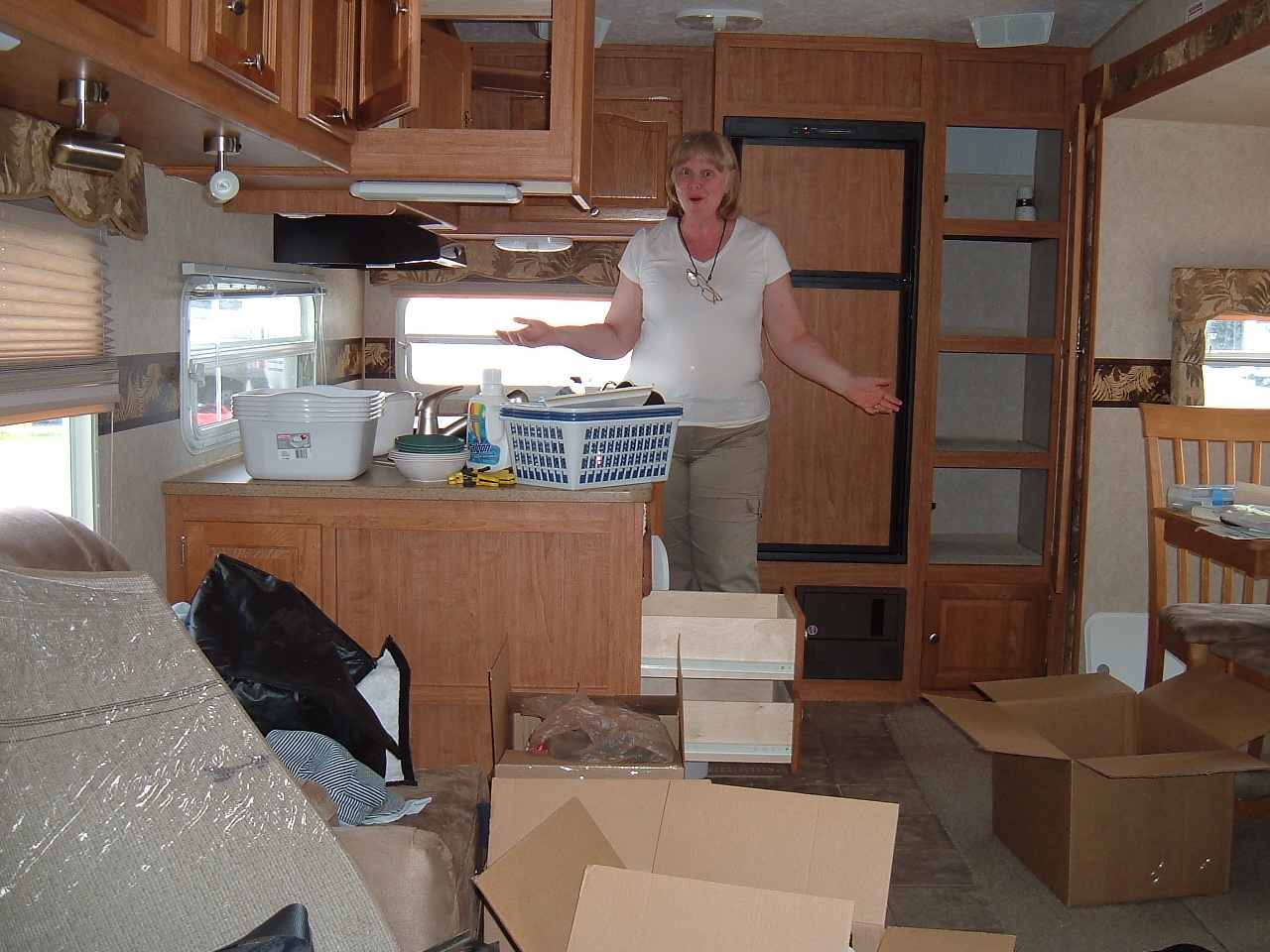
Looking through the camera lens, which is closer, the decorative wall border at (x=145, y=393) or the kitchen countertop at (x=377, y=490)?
the decorative wall border at (x=145, y=393)

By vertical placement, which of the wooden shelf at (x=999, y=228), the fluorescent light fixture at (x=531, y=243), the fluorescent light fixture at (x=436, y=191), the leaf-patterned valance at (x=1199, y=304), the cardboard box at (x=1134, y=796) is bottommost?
the cardboard box at (x=1134, y=796)

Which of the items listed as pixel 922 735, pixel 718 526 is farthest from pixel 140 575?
pixel 922 735

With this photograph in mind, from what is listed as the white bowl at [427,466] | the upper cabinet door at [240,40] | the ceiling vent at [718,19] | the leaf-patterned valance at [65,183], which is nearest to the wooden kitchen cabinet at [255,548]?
the white bowl at [427,466]

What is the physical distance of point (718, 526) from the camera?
302 centimetres

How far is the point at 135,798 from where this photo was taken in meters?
1.06

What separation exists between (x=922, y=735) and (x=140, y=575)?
8.77 feet

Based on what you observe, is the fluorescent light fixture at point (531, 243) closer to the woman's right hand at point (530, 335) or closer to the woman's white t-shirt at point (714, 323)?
the woman's white t-shirt at point (714, 323)

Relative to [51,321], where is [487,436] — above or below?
below

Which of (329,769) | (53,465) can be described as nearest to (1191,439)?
(329,769)

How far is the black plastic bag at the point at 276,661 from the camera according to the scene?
156 cm

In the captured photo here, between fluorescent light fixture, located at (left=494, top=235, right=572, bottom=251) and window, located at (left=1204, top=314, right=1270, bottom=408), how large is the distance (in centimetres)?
208

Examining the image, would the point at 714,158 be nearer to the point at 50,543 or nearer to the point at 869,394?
the point at 869,394

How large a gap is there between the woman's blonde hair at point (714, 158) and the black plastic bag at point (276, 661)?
1.68 metres

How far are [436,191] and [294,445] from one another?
1.96 ft
